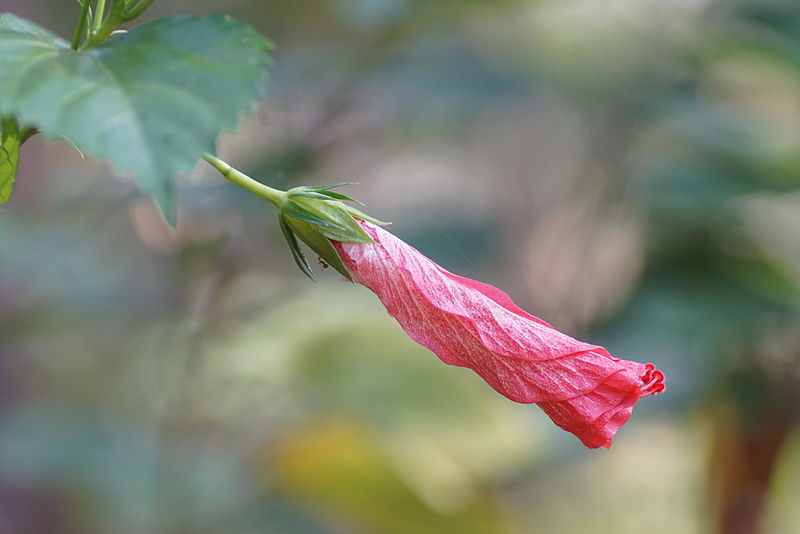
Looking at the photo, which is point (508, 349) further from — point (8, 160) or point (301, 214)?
point (8, 160)

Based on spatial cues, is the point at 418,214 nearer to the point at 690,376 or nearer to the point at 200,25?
the point at 690,376

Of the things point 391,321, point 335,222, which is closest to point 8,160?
point 335,222

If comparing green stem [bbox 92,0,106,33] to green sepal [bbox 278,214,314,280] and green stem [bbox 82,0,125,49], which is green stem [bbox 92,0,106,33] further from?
green sepal [bbox 278,214,314,280]

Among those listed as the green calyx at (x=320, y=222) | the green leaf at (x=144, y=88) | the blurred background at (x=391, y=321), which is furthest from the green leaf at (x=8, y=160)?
the blurred background at (x=391, y=321)

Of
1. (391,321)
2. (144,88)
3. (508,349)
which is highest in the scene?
(144,88)

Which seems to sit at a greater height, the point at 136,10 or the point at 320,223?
the point at 136,10

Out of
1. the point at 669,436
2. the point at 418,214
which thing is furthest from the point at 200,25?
the point at 669,436

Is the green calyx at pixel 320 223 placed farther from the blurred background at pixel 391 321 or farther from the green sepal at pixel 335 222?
the blurred background at pixel 391 321

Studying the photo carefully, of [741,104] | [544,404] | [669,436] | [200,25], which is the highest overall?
[200,25]
